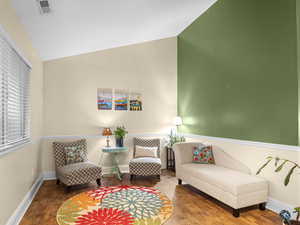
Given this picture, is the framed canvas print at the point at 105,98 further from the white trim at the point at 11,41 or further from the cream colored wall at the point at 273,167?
the cream colored wall at the point at 273,167

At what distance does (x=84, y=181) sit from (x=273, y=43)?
3.72 m

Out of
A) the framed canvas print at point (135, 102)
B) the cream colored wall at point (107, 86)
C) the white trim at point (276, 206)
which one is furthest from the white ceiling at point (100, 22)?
Result: the white trim at point (276, 206)

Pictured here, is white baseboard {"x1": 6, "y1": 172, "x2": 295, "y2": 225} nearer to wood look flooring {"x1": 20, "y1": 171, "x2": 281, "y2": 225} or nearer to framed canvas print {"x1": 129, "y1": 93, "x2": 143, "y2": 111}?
wood look flooring {"x1": 20, "y1": 171, "x2": 281, "y2": 225}

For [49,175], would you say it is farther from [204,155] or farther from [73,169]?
[204,155]

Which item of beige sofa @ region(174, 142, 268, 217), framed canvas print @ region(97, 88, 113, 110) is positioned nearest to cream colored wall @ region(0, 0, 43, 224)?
framed canvas print @ region(97, 88, 113, 110)

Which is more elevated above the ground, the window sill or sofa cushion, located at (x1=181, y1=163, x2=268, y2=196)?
the window sill

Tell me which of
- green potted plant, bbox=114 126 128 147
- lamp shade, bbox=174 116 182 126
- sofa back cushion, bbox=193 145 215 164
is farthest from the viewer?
lamp shade, bbox=174 116 182 126

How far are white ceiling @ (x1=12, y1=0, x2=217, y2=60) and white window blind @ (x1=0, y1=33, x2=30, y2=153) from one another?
0.50 m

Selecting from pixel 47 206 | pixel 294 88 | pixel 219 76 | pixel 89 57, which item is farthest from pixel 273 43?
pixel 47 206

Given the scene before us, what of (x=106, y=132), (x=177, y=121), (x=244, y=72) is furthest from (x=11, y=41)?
(x=177, y=121)

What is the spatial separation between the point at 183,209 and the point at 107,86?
3122 mm

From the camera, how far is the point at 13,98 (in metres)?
2.62

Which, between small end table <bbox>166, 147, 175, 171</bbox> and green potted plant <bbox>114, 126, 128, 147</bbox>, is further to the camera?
small end table <bbox>166, 147, 175, 171</bbox>

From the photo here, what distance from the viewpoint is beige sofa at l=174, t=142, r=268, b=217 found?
275 cm
